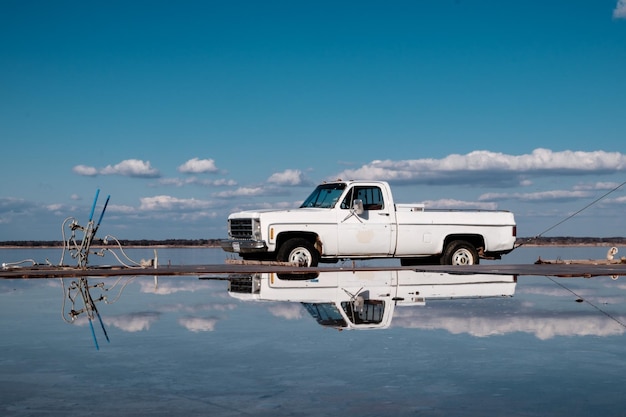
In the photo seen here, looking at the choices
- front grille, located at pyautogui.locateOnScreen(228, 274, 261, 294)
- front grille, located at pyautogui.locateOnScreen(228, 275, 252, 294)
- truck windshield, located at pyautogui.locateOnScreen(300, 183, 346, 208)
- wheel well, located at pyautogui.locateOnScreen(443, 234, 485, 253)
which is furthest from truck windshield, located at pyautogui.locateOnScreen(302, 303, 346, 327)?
wheel well, located at pyautogui.locateOnScreen(443, 234, 485, 253)

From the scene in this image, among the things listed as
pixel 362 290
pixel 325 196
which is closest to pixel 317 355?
pixel 362 290

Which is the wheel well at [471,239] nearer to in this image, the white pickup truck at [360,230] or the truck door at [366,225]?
the white pickup truck at [360,230]

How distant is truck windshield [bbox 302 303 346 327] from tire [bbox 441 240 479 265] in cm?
1065

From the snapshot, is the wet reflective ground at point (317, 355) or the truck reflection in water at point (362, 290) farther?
the truck reflection in water at point (362, 290)

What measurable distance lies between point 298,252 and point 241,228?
5.39 ft

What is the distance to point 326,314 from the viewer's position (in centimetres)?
975

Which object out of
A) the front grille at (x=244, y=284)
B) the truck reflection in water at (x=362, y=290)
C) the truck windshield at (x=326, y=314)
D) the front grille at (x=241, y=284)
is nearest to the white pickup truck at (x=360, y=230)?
the truck reflection in water at (x=362, y=290)

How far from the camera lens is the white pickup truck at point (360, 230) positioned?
19234 millimetres

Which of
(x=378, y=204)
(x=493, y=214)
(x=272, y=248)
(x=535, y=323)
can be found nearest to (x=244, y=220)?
(x=272, y=248)

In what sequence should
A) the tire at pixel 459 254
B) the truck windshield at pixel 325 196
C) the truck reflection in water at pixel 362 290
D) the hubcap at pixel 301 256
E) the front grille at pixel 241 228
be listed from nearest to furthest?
the truck reflection in water at pixel 362 290
the hubcap at pixel 301 256
the front grille at pixel 241 228
the truck windshield at pixel 325 196
the tire at pixel 459 254

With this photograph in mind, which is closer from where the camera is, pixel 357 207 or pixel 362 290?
pixel 362 290

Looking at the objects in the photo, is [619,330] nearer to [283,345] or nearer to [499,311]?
[499,311]

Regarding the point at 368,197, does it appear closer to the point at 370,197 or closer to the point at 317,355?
the point at 370,197

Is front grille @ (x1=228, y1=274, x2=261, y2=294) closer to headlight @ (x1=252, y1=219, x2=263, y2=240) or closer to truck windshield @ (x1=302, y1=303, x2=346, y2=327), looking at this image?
headlight @ (x1=252, y1=219, x2=263, y2=240)
